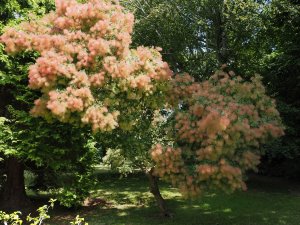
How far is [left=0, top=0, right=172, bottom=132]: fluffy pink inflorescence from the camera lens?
1084 cm

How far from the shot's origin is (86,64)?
1123cm

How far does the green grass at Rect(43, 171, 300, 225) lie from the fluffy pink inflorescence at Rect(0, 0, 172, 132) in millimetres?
5658

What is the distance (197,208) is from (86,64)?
9.42m

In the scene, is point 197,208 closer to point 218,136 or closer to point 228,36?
point 218,136

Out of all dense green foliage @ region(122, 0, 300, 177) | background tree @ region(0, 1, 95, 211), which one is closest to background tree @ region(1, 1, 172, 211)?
background tree @ region(0, 1, 95, 211)

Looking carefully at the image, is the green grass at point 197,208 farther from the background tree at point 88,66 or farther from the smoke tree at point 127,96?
the background tree at point 88,66

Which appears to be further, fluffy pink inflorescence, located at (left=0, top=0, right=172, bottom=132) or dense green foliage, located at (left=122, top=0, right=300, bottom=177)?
dense green foliage, located at (left=122, top=0, right=300, bottom=177)

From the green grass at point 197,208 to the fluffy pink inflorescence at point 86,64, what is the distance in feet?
18.6

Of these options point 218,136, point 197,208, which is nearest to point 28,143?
point 218,136

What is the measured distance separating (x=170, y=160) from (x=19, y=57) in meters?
7.89

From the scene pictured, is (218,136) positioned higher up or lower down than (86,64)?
lower down

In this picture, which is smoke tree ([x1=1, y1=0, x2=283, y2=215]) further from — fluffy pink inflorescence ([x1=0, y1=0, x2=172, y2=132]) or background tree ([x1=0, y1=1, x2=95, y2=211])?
background tree ([x1=0, y1=1, x2=95, y2=211])

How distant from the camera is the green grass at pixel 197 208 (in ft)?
49.3

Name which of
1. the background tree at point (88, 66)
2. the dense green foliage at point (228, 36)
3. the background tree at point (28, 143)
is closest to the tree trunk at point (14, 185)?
the background tree at point (28, 143)
